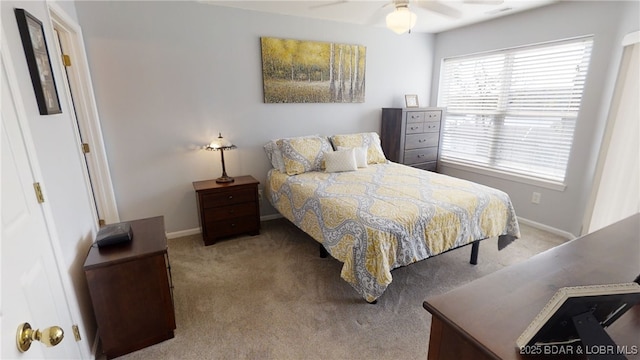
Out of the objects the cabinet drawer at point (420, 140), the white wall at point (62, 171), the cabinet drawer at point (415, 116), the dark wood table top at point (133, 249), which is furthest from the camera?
the cabinet drawer at point (420, 140)

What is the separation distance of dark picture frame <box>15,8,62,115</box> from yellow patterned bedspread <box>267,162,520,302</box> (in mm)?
1767

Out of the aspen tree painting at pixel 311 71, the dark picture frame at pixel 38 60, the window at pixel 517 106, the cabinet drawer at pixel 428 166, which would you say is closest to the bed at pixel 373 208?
the aspen tree painting at pixel 311 71

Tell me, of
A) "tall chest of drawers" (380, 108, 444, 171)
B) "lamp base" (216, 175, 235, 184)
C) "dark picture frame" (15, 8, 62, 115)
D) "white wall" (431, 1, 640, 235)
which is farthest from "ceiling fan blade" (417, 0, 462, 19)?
"dark picture frame" (15, 8, 62, 115)

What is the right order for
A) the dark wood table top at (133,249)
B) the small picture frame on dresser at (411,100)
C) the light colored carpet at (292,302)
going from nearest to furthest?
the dark wood table top at (133,249)
the light colored carpet at (292,302)
the small picture frame on dresser at (411,100)

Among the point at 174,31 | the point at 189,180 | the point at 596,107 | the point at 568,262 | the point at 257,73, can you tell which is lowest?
the point at 189,180

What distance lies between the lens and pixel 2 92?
1.06 meters

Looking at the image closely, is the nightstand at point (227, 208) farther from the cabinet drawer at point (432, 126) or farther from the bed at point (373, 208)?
the cabinet drawer at point (432, 126)

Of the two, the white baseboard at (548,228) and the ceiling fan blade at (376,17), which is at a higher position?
the ceiling fan blade at (376,17)

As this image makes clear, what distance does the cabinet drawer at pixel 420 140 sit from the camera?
161 inches

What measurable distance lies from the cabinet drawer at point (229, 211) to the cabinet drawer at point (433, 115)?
106 inches

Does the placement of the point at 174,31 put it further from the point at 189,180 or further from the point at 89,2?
the point at 189,180

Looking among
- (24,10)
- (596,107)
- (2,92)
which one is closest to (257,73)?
(24,10)

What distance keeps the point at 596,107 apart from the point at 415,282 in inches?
99.5

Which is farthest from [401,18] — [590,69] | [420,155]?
[420,155]
